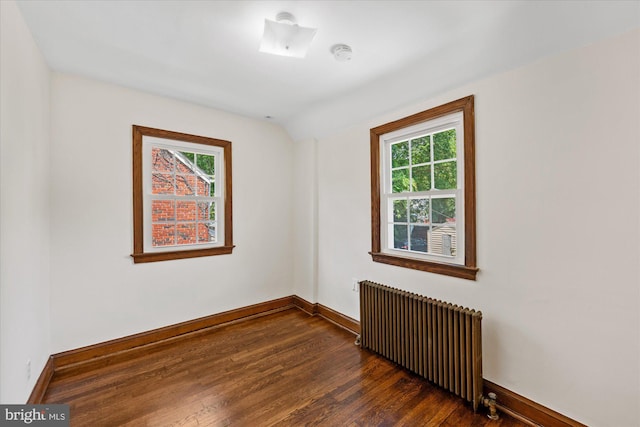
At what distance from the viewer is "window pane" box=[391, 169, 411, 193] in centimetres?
273

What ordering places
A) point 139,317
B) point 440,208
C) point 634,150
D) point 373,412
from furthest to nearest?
point 139,317 → point 440,208 → point 373,412 → point 634,150

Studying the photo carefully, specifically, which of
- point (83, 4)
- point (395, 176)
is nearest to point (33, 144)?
point (83, 4)

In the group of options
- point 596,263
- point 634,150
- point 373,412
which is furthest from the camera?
point 373,412

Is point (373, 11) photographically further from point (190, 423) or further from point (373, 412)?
point (190, 423)

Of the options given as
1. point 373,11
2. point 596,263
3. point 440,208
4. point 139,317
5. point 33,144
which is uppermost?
point 373,11

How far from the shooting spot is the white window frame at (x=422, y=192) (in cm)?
227

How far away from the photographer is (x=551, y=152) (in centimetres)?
176

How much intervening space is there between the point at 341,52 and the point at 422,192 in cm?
138

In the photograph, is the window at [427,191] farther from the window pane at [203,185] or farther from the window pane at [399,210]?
the window pane at [203,185]

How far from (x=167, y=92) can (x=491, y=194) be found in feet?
10.5

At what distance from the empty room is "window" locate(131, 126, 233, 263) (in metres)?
0.03

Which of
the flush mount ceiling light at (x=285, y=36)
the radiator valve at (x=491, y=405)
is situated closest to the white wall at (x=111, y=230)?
the flush mount ceiling light at (x=285, y=36)

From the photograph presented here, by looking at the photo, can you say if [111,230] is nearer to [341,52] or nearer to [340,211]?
[340,211]

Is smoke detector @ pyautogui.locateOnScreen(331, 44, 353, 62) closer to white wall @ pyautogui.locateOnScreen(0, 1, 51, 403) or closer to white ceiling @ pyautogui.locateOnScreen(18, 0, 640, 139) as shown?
white ceiling @ pyautogui.locateOnScreen(18, 0, 640, 139)
